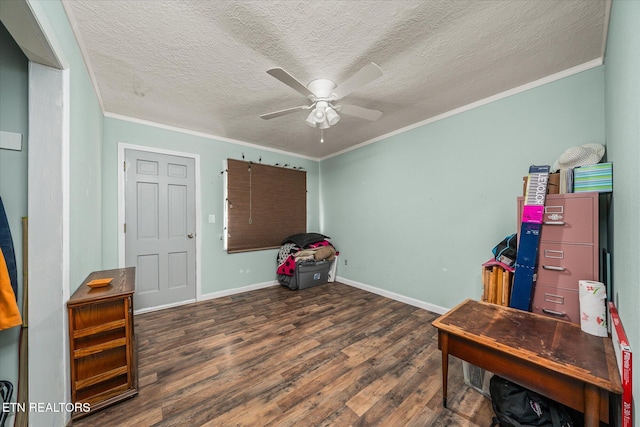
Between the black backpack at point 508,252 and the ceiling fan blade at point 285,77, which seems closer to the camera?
the ceiling fan blade at point 285,77

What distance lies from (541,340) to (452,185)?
190 centimetres

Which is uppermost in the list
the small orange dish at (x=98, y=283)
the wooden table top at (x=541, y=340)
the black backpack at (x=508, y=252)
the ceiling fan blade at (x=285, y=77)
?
the ceiling fan blade at (x=285, y=77)

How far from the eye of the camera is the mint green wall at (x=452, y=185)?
205 cm

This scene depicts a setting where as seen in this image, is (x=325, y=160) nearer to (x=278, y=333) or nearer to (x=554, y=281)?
(x=278, y=333)

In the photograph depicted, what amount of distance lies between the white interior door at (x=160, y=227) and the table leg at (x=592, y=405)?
3800 mm

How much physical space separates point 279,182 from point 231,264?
5.44 ft

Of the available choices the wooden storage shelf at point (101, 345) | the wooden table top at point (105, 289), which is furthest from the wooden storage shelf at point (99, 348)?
the wooden table top at point (105, 289)

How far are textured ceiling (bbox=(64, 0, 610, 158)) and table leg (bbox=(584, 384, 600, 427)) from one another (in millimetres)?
2042

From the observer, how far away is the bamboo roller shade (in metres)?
3.69

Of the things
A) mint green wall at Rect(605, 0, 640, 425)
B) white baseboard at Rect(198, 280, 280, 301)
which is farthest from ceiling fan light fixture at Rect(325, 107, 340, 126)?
white baseboard at Rect(198, 280, 280, 301)

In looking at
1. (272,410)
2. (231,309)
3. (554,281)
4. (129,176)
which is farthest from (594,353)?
(129,176)

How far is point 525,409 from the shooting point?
1.20 metres

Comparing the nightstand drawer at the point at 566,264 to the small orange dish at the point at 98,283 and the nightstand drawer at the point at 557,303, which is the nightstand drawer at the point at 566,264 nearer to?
the nightstand drawer at the point at 557,303

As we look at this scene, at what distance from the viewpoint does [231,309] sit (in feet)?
10.1
